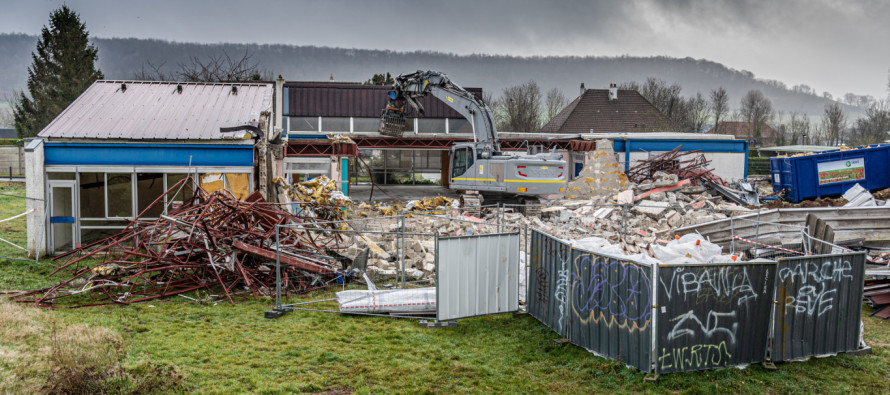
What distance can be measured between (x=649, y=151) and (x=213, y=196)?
2670cm

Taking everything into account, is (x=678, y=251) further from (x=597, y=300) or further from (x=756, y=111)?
(x=756, y=111)

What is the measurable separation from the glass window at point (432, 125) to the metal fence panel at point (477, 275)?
30.1m

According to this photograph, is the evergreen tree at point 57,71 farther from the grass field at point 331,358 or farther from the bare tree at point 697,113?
the bare tree at point 697,113

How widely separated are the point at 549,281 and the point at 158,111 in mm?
15575

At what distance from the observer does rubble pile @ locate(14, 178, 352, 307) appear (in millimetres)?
12273

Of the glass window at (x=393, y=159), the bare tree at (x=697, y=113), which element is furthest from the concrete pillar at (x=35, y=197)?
the bare tree at (x=697, y=113)

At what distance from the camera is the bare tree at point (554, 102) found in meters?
92.8

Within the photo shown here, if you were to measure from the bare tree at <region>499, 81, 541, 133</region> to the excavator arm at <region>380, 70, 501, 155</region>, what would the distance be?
50310 millimetres

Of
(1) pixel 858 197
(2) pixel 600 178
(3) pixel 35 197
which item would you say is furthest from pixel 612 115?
(3) pixel 35 197

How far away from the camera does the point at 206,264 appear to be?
12758mm

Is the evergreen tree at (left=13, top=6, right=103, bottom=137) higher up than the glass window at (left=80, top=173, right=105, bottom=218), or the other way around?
the evergreen tree at (left=13, top=6, right=103, bottom=137)

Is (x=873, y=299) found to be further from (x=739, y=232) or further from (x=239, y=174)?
(x=239, y=174)

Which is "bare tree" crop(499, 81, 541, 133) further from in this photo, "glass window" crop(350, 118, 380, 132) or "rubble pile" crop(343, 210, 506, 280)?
"rubble pile" crop(343, 210, 506, 280)

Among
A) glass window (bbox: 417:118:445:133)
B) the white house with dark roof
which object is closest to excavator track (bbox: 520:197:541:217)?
the white house with dark roof
